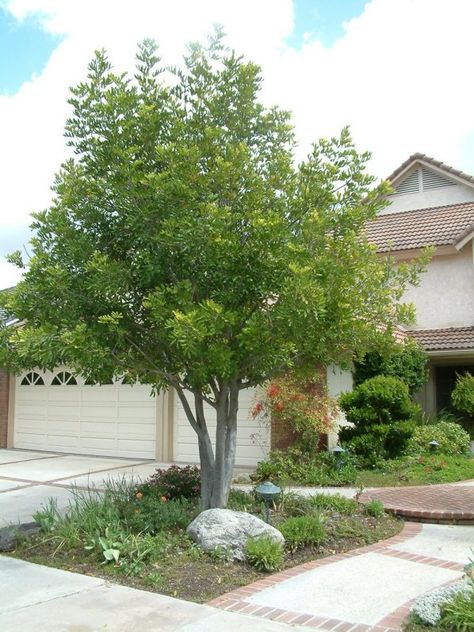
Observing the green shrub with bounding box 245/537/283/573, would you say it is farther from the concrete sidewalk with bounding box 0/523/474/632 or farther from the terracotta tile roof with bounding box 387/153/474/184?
the terracotta tile roof with bounding box 387/153/474/184

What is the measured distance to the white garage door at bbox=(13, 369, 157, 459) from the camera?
51.5 feet

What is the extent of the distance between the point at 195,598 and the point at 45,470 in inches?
357

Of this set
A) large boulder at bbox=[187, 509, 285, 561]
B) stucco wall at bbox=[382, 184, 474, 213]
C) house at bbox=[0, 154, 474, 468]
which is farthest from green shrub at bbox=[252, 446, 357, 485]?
stucco wall at bbox=[382, 184, 474, 213]

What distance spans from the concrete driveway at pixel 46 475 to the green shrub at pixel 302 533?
10.9 feet

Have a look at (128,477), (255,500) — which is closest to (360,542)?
(255,500)

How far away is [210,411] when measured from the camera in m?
14.4

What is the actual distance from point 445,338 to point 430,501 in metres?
7.84

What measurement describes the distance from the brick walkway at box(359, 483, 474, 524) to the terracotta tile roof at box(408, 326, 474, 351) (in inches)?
217

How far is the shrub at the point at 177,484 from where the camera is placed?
27.6ft

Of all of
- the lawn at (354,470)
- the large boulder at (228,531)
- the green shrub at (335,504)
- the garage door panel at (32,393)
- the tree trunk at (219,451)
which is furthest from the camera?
the garage door panel at (32,393)

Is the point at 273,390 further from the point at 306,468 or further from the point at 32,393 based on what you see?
the point at 32,393

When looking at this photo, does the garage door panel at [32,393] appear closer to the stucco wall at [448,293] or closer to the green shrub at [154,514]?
the stucco wall at [448,293]

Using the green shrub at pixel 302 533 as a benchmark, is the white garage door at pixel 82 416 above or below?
above

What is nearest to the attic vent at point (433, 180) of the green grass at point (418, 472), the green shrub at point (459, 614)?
the green grass at point (418, 472)
